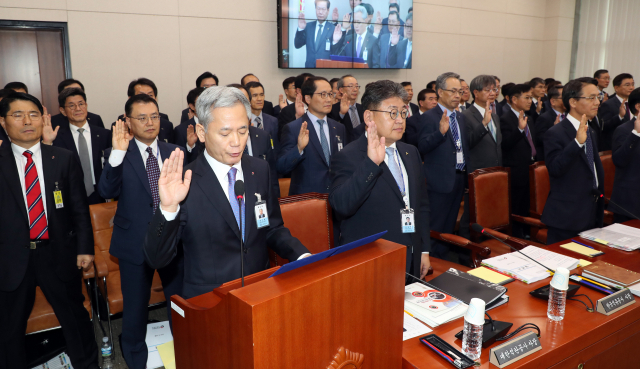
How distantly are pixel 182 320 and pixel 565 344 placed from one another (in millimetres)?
1367

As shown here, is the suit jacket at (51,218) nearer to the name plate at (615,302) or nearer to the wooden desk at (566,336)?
the wooden desk at (566,336)

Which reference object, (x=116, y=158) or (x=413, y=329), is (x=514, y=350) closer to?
(x=413, y=329)

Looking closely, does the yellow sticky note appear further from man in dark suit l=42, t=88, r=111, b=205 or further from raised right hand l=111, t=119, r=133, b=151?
man in dark suit l=42, t=88, r=111, b=205

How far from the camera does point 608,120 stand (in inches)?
241

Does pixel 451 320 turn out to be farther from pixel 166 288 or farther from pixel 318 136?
pixel 318 136

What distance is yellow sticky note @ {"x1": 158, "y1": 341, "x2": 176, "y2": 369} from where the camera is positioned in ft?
8.49

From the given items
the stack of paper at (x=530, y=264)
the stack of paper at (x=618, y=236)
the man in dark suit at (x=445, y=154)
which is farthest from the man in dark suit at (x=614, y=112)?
the stack of paper at (x=530, y=264)

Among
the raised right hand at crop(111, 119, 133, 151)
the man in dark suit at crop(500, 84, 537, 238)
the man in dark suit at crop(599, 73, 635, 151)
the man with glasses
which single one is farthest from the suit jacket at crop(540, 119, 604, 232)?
the man in dark suit at crop(599, 73, 635, 151)

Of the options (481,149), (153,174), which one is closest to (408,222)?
(153,174)

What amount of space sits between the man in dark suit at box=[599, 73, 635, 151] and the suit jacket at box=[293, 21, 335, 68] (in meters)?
4.29

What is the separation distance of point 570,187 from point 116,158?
304cm

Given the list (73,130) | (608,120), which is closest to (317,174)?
(73,130)

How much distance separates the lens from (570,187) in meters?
3.13

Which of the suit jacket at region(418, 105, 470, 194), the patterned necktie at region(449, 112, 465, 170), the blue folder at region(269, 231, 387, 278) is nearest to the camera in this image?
the blue folder at region(269, 231, 387, 278)
